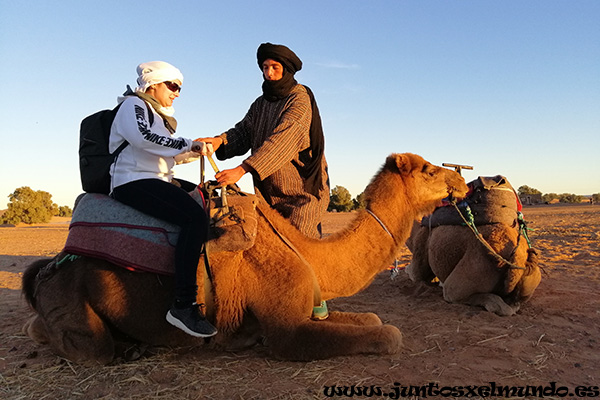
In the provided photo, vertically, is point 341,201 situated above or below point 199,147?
below

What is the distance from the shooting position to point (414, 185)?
4.68 metres

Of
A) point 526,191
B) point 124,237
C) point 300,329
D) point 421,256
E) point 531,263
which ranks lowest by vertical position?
point 300,329

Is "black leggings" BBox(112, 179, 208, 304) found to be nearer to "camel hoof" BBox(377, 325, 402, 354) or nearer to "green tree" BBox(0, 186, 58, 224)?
"camel hoof" BBox(377, 325, 402, 354)

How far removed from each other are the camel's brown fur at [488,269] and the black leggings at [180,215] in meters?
3.50

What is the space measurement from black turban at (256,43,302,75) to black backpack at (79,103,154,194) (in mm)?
1484

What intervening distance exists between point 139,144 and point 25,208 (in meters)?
36.7

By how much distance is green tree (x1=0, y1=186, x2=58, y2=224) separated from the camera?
3459 centimetres

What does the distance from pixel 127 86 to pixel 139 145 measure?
2.82 feet

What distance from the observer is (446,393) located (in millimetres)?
3199

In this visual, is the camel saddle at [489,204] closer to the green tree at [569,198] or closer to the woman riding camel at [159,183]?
the woman riding camel at [159,183]

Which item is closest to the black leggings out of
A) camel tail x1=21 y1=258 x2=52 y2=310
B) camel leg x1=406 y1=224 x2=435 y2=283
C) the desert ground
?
the desert ground

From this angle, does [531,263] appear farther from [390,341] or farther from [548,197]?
[548,197]

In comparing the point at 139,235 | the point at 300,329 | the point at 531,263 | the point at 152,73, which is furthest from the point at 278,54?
the point at 531,263

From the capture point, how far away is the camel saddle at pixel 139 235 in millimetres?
3883
